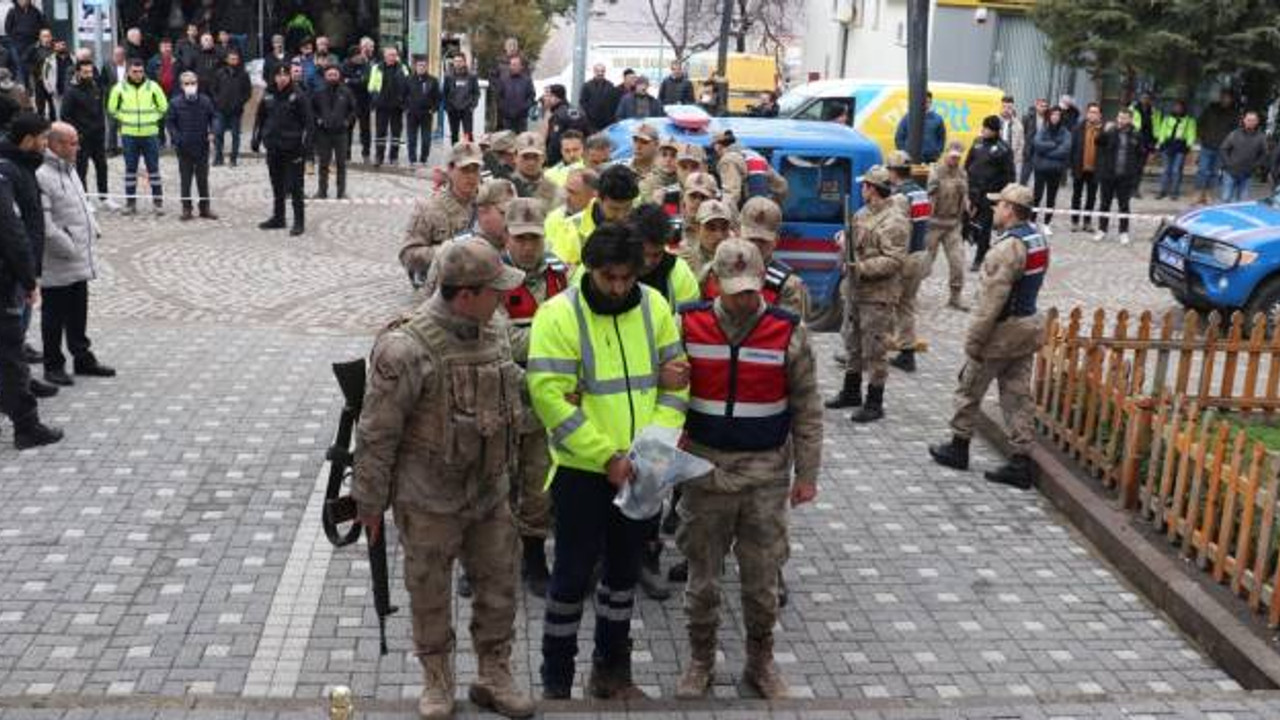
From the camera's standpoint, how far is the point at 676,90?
23.0m

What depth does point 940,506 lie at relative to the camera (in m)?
7.98

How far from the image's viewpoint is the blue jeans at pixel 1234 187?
20.6 m

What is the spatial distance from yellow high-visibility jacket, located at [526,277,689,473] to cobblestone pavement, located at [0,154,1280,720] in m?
1.03

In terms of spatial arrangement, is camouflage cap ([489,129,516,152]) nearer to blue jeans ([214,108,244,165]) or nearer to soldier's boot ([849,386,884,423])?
soldier's boot ([849,386,884,423])

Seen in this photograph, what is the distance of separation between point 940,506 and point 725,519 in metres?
3.01

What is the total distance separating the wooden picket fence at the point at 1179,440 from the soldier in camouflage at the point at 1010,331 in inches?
16.8

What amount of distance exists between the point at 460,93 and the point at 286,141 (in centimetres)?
687

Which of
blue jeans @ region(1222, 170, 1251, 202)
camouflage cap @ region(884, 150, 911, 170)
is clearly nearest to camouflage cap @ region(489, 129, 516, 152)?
camouflage cap @ region(884, 150, 911, 170)

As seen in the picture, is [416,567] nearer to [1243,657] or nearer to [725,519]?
[725,519]

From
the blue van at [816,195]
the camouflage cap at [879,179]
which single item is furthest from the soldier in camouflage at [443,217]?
the blue van at [816,195]

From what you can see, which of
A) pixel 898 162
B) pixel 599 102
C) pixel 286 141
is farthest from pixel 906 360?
pixel 599 102

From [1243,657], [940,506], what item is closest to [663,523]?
[940,506]

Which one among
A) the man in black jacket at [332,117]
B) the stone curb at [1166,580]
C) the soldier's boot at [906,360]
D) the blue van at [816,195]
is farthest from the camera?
the man in black jacket at [332,117]

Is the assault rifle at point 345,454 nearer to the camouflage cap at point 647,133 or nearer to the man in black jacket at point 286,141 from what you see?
the camouflage cap at point 647,133
